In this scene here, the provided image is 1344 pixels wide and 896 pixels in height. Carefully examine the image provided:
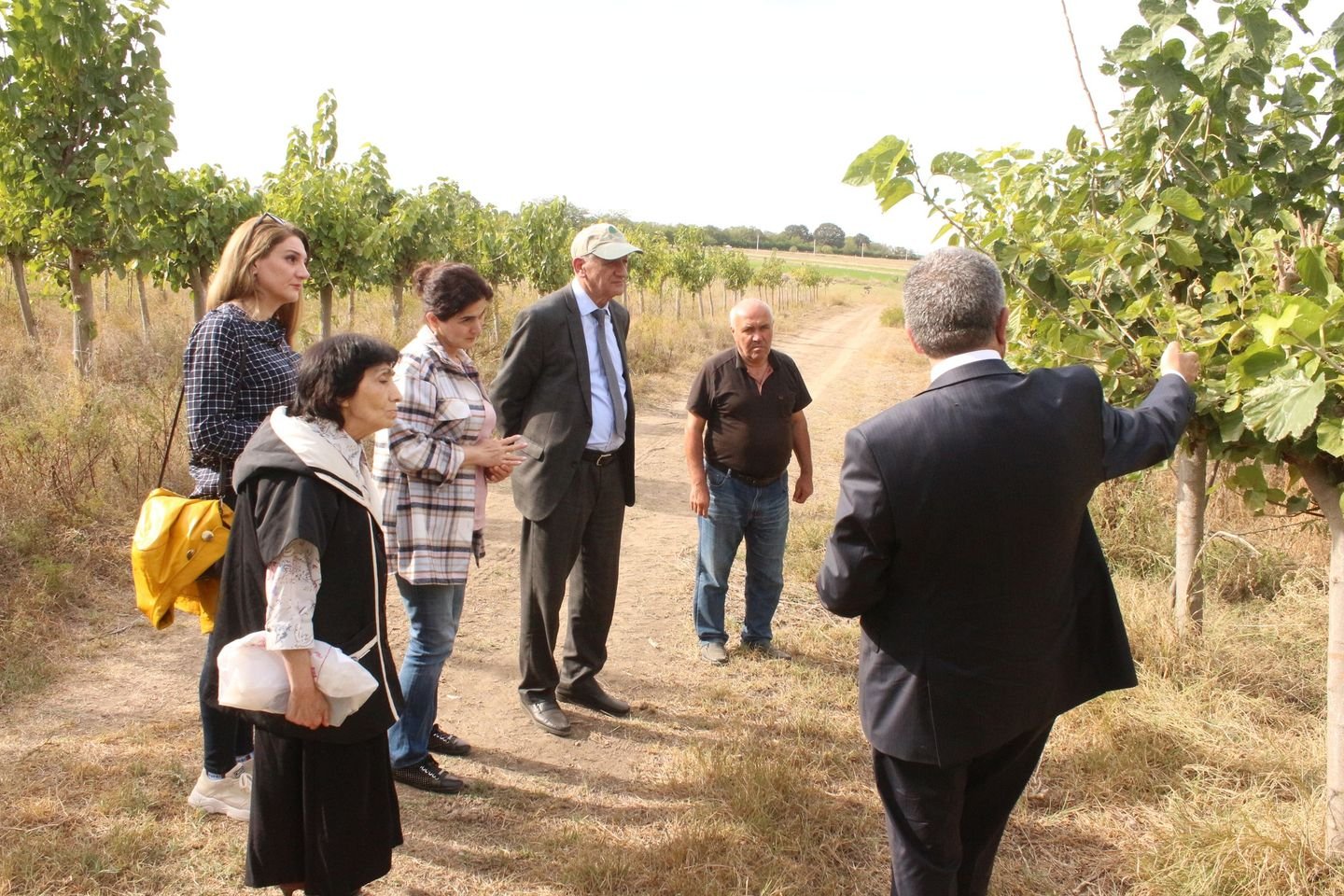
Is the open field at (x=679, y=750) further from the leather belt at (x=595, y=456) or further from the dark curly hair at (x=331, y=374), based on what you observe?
the dark curly hair at (x=331, y=374)

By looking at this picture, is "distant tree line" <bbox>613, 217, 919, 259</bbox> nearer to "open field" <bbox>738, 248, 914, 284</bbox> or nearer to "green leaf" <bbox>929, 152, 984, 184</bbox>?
"open field" <bbox>738, 248, 914, 284</bbox>

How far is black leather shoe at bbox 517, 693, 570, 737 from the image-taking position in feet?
13.4

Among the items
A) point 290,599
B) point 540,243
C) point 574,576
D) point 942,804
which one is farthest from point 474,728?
point 540,243

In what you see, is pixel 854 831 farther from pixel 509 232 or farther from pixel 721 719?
pixel 509 232

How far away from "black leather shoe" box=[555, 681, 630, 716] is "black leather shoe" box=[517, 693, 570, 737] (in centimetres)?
18

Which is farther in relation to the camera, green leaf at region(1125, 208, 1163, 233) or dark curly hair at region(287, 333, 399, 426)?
green leaf at region(1125, 208, 1163, 233)

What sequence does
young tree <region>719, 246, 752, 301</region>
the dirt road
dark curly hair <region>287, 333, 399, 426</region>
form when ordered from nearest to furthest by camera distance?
dark curly hair <region>287, 333, 399, 426</region>, the dirt road, young tree <region>719, 246, 752, 301</region>

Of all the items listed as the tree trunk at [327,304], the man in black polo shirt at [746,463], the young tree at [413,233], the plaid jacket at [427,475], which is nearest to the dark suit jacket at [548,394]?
the plaid jacket at [427,475]

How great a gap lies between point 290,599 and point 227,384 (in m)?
1.03

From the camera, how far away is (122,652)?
15.6 ft

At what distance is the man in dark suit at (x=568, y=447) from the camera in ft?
12.8

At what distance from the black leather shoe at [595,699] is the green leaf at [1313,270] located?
3.22m

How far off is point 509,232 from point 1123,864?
49.9ft

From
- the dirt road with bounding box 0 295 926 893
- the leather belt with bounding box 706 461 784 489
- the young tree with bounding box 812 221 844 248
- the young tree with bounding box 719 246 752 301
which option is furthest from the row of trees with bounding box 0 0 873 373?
the young tree with bounding box 812 221 844 248
